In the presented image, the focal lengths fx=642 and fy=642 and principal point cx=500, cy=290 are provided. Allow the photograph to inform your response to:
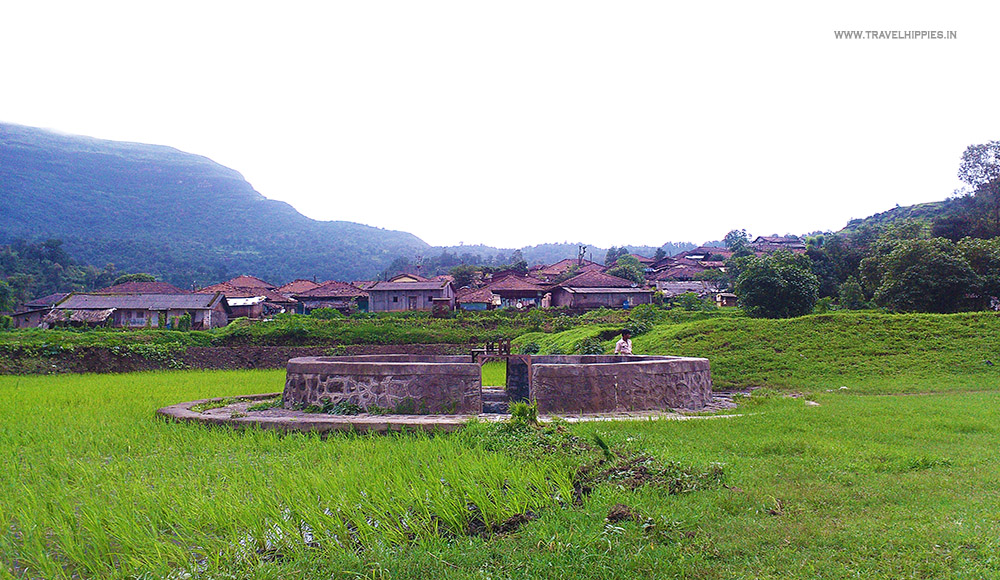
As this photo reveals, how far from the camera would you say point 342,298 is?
62.2 metres

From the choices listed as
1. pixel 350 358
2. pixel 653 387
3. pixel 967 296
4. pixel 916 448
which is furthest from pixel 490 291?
pixel 916 448

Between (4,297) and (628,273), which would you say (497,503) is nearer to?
(4,297)

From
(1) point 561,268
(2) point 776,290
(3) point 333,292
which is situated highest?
(1) point 561,268

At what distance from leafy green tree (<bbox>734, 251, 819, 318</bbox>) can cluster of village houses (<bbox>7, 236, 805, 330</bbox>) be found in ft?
58.2

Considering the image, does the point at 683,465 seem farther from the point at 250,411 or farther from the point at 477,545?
the point at 250,411

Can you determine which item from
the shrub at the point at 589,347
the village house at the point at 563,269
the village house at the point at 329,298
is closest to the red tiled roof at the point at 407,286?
the village house at the point at 329,298

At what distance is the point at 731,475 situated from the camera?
18.4 ft

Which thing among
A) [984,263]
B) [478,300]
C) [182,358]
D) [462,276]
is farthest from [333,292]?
[984,263]

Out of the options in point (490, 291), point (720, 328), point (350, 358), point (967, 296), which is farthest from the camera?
point (490, 291)

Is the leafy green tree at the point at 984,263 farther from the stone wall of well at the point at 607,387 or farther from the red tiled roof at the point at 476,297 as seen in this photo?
the red tiled roof at the point at 476,297

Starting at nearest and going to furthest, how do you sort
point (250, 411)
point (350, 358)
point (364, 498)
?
point (364, 498)
point (250, 411)
point (350, 358)

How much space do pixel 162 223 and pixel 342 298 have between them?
110721mm

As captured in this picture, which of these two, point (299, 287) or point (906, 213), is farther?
point (906, 213)

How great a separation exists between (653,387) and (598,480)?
17.9 feet
